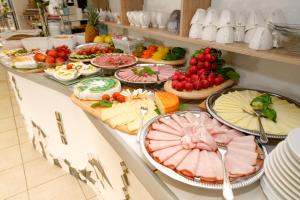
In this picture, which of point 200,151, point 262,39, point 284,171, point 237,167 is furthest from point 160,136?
point 262,39

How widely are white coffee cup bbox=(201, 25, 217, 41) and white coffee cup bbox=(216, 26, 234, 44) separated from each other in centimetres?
4

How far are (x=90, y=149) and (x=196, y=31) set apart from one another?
3.38 feet

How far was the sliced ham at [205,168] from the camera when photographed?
616mm

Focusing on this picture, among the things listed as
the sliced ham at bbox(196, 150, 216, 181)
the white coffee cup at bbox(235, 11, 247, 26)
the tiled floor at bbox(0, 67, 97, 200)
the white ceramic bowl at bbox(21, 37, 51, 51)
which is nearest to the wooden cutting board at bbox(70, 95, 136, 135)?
the sliced ham at bbox(196, 150, 216, 181)

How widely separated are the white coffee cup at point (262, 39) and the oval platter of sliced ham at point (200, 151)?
38 cm

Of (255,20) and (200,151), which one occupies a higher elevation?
(255,20)

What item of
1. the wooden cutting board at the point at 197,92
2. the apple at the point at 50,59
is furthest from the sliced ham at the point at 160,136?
the apple at the point at 50,59

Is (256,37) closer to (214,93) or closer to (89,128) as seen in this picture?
(214,93)

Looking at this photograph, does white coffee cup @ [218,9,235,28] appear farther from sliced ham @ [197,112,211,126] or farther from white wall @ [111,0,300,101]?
sliced ham @ [197,112,211,126]

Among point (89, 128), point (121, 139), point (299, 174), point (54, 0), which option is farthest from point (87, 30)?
point (299, 174)

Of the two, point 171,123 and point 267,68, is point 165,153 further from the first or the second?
point 267,68

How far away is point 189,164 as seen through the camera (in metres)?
0.66

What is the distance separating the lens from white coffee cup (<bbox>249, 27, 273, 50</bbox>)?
3.01 ft

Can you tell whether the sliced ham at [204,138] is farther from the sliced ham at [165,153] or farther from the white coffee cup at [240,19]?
the white coffee cup at [240,19]
